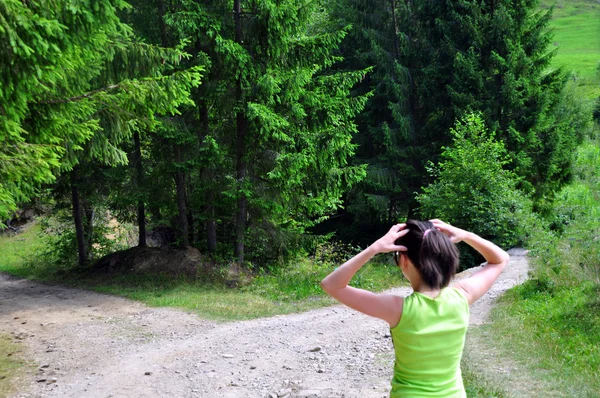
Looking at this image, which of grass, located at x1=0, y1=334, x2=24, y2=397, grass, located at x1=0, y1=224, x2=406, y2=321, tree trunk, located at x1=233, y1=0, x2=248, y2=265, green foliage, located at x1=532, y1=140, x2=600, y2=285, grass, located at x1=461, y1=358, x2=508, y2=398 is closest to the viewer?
grass, located at x1=461, y1=358, x2=508, y2=398

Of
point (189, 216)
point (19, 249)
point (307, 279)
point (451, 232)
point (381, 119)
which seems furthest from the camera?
point (19, 249)

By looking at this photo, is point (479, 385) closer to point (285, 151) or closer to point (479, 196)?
point (285, 151)

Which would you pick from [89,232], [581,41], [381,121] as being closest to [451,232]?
[89,232]

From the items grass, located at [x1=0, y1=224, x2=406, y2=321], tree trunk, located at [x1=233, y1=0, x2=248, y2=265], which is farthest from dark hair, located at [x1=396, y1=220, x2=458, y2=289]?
tree trunk, located at [x1=233, y1=0, x2=248, y2=265]

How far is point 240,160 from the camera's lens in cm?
1633

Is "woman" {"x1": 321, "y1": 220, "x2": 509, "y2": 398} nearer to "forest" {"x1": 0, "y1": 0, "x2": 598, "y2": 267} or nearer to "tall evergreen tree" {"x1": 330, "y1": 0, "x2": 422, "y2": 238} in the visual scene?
"forest" {"x1": 0, "y1": 0, "x2": 598, "y2": 267}

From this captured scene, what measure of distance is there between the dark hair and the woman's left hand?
0.03 metres

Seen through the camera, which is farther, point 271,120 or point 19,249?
point 19,249

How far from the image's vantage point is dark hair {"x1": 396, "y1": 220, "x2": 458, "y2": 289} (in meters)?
2.46

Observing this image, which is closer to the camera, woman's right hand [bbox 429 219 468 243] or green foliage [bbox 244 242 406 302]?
woman's right hand [bbox 429 219 468 243]

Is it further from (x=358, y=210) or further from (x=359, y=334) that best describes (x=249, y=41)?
(x=358, y=210)

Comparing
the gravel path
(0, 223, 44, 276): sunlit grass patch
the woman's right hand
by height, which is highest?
the woman's right hand

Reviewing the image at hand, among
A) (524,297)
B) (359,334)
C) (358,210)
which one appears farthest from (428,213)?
(359,334)

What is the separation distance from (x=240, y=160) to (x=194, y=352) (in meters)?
8.21
